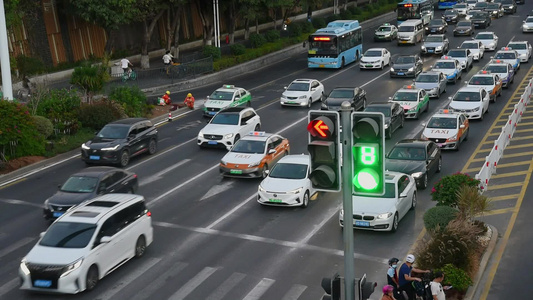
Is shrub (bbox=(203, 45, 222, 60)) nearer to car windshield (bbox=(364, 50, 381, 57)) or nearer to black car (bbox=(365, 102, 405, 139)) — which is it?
car windshield (bbox=(364, 50, 381, 57))

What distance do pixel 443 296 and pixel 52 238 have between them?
9898mm

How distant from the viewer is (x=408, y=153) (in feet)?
94.5

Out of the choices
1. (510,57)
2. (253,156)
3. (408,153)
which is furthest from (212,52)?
(408,153)

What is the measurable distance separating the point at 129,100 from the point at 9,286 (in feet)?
70.6

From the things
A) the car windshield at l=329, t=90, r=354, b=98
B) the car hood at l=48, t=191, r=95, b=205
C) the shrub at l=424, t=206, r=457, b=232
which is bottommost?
the car windshield at l=329, t=90, r=354, b=98

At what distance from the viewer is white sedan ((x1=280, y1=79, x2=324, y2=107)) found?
140 feet

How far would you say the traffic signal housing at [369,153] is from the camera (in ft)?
33.5

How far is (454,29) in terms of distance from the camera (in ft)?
228

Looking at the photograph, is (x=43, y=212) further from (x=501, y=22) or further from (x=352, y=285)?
(x=501, y=22)

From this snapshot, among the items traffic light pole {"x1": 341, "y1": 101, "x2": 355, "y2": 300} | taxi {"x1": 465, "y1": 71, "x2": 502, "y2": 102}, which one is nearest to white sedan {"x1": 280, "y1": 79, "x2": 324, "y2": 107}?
taxi {"x1": 465, "y1": 71, "x2": 502, "y2": 102}

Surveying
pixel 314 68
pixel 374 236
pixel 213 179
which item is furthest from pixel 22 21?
pixel 374 236

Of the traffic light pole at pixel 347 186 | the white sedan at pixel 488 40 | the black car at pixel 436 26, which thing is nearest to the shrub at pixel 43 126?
the traffic light pole at pixel 347 186

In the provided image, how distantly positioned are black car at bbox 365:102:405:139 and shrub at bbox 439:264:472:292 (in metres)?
17.2

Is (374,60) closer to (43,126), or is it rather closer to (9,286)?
(43,126)
